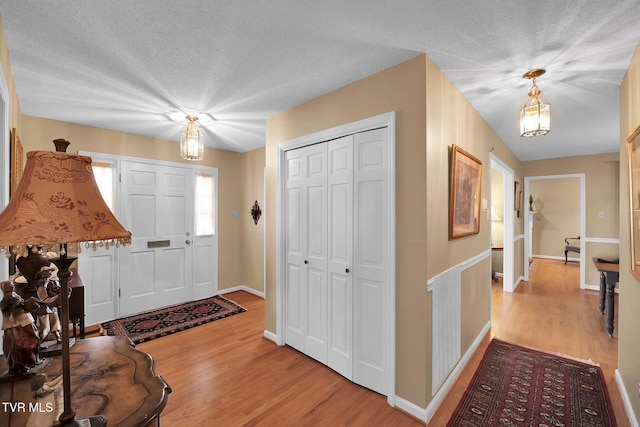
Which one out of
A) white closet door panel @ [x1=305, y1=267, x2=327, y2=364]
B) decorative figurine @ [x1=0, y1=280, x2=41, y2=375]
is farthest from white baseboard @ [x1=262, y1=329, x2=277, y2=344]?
decorative figurine @ [x1=0, y1=280, x2=41, y2=375]

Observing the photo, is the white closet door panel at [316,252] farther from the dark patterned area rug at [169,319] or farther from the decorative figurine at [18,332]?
the decorative figurine at [18,332]

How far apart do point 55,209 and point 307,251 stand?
212 centimetres

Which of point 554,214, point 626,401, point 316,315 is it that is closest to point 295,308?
point 316,315

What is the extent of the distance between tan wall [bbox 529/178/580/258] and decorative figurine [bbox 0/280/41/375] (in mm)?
10005

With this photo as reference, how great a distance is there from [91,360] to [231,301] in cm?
331

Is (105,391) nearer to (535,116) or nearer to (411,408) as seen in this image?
(411,408)

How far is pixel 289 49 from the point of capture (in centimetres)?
190

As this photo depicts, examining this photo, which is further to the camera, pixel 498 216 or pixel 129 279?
pixel 498 216

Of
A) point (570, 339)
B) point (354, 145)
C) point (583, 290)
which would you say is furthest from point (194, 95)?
point (583, 290)

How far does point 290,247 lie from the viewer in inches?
117

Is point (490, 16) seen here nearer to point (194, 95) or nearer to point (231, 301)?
point (194, 95)

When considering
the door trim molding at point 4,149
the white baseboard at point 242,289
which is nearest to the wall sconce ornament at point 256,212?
the white baseboard at point 242,289

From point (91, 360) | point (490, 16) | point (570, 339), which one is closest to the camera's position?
point (91, 360)
